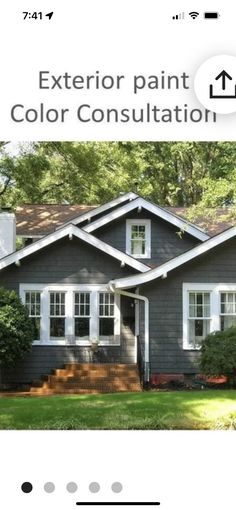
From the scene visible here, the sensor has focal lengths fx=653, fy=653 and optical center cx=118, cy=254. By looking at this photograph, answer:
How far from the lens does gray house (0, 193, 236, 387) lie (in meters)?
9.75

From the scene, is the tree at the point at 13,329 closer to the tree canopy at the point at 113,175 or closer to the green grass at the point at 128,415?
the tree canopy at the point at 113,175

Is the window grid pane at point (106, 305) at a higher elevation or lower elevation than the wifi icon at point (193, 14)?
lower

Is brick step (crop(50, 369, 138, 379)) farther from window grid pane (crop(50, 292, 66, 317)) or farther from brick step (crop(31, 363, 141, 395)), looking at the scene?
window grid pane (crop(50, 292, 66, 317))

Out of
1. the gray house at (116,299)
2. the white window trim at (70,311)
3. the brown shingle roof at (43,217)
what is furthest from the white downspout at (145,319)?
the brown shingle roof at (43,217)

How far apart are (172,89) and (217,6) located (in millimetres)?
232

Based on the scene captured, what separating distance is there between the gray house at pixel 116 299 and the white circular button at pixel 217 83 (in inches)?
300

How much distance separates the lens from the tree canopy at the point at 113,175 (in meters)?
7.40

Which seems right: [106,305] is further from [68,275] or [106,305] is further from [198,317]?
[198,317]

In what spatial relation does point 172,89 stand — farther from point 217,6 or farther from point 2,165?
point 2,165

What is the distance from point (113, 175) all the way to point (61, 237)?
2139 millimetres

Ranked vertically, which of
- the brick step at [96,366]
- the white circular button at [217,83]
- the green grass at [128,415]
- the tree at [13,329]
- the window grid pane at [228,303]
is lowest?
the brick step at [96,366]
